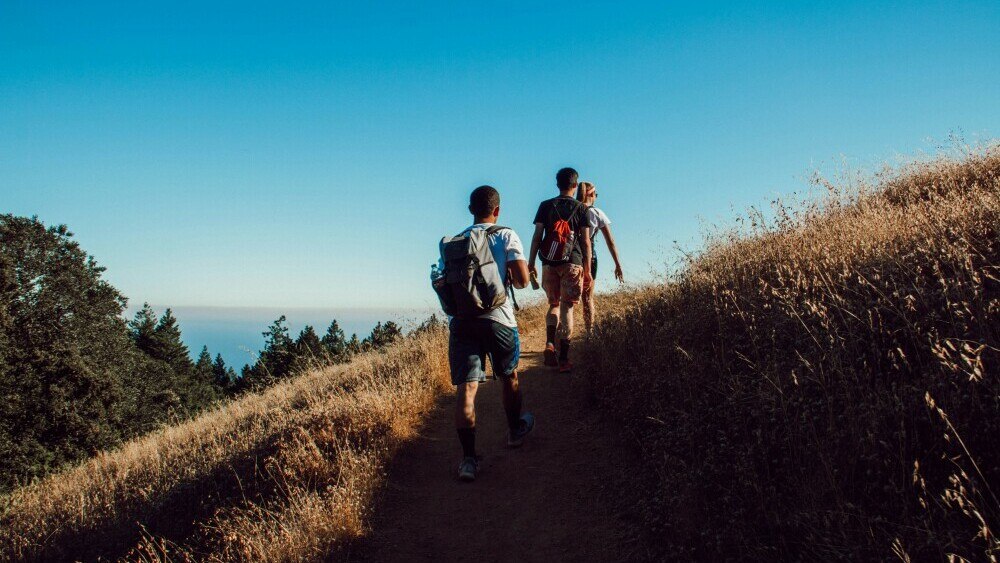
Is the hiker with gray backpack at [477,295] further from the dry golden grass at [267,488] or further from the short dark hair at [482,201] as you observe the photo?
the dry golden grass at [267,488]

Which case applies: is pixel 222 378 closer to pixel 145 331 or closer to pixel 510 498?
pixel 145 331

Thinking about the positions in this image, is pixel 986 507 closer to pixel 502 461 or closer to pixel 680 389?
pixel 680 389

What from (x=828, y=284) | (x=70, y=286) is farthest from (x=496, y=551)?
(x=70, y=286)

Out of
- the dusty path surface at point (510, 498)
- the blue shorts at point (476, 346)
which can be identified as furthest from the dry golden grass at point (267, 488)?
the blue shorts at point (476, 346)

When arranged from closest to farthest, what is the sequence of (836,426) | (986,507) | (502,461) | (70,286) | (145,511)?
(986,507), (836,426), (502,461), (145,511), (70,286)

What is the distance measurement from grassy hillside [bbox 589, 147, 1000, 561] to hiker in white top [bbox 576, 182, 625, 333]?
1.86m

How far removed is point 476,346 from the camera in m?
4.69

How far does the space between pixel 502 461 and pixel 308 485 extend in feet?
6.19

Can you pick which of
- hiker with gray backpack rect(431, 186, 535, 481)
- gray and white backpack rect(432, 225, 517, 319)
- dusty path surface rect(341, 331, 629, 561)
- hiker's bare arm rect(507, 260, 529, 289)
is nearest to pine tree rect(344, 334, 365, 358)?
dusty path surface rect(341, 331, 629, 561)

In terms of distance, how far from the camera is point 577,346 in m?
9.07

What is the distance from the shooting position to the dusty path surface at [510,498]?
3885 mm

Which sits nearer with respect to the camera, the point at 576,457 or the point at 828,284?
the point at 828,284

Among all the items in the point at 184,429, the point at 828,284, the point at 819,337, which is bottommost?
the point at 184,429

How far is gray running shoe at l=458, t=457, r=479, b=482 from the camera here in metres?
4.88
